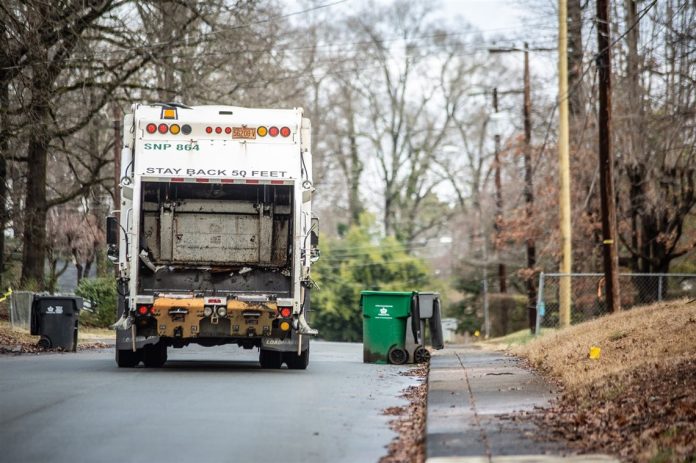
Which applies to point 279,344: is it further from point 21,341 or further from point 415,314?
point 21,341

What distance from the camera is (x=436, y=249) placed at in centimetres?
6531

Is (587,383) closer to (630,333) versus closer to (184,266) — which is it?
(630,333)

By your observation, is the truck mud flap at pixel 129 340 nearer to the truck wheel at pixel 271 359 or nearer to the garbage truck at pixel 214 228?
the garbage truck at pixel 214 228

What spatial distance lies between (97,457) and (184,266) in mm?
7551

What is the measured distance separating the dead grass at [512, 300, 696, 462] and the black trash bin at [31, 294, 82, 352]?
9.46 metres

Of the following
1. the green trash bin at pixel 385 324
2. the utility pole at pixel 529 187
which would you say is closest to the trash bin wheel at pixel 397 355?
the green trash bin at pixel 385 324

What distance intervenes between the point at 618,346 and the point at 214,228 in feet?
18.8

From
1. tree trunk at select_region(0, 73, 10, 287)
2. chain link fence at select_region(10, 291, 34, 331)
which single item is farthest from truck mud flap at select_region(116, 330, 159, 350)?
chain link fence at select_region(10, 291, 34, 331)

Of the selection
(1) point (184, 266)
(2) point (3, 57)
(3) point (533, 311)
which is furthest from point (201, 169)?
(3) point (533, 311)

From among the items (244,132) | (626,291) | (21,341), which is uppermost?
(244,132)

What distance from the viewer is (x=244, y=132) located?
16469 mm

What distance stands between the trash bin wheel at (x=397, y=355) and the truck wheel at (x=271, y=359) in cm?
239

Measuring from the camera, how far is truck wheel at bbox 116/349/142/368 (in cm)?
1698

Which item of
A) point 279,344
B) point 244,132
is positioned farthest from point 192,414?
point 244,132
